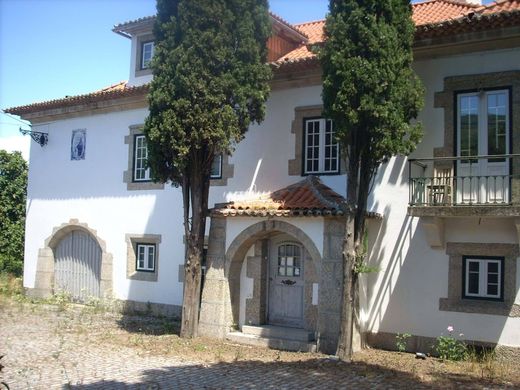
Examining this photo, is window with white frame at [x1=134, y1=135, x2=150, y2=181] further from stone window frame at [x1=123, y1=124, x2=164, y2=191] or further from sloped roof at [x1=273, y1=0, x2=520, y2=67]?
sloped roof at [x1=273, y1=0, x2=520, y2=67]

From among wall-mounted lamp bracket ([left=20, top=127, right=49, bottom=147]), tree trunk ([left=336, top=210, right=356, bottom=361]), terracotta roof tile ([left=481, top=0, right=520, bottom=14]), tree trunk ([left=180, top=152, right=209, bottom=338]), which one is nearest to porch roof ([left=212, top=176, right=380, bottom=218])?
tree trunk ([left=180, top=152, right=209, bottom=338])

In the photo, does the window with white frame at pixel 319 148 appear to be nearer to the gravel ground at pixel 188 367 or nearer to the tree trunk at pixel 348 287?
the tree trunk at pixel 348 287

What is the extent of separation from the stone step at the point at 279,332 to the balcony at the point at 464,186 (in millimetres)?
3030

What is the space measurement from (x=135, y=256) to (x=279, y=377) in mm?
7699

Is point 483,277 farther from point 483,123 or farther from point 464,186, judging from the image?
point 483,123

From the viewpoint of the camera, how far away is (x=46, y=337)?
11.8 m

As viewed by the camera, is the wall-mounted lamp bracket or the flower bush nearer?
the flower bush

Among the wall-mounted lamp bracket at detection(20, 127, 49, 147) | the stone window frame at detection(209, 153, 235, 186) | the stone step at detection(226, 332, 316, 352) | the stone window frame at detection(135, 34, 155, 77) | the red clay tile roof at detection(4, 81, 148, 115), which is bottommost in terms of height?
the stone step at detection(226, 332, 316, 352)

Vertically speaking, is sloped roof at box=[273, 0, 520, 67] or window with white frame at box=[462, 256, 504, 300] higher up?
sloped roof at box=[273, 0, 520, 67]

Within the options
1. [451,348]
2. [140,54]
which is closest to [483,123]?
[451,348]

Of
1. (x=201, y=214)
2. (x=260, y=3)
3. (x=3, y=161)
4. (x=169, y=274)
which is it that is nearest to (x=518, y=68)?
(x=260, y=3)

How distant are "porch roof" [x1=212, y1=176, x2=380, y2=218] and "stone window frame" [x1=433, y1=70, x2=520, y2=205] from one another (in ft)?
6.11

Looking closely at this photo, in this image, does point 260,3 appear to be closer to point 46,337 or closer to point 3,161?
point 46,337

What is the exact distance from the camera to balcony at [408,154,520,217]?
32.0ft
